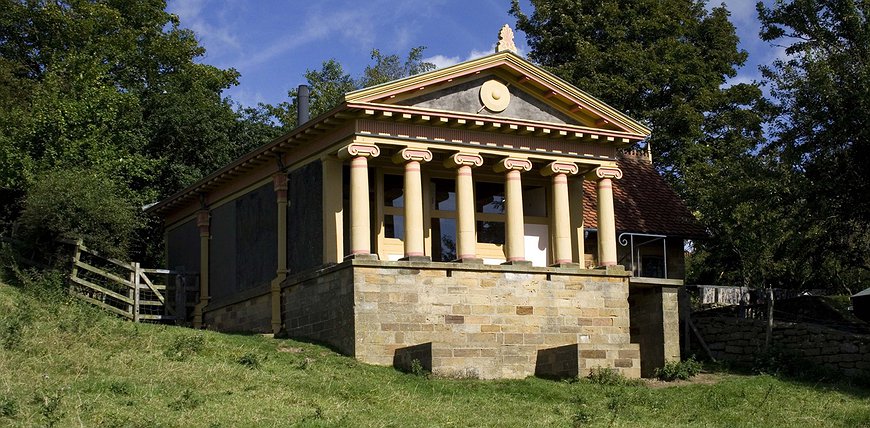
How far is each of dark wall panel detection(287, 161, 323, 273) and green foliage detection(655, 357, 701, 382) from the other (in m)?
8.31

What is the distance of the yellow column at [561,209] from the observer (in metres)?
29.5

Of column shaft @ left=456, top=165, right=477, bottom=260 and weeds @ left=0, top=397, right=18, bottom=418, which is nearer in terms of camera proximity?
weeds @ left=0, top=397, right=18, bottom=418

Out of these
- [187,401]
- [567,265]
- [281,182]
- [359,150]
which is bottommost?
[187,401]

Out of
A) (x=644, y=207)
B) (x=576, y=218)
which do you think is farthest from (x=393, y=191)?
(x=644, y=207)

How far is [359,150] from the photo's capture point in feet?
88.7

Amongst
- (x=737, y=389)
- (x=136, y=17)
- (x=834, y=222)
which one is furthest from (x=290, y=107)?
(x=737, y=389)

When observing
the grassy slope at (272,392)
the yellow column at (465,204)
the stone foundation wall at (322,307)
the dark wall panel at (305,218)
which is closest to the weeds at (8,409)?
the grassy slope at (272,392)

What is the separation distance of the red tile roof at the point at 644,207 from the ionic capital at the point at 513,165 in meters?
4.92

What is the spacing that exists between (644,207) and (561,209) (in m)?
6.82

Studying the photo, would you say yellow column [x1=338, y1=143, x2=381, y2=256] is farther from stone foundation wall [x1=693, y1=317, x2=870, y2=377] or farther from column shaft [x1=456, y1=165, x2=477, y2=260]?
stone foundation wall [x1=693, y1=317, x2=870, y2=377]

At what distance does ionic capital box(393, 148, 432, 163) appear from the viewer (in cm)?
2759

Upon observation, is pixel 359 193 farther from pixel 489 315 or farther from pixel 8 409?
pixel 8 409

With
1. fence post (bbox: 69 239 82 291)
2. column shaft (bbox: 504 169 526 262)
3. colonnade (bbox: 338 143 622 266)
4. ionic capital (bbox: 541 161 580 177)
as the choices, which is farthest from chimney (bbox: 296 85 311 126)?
ionic capital (bbox: 541 161 580 177)

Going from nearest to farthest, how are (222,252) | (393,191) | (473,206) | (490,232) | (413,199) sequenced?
1. (413,199)
2. (473,206)
3. (393,191)
4. (490,232)
5. (222,252)
